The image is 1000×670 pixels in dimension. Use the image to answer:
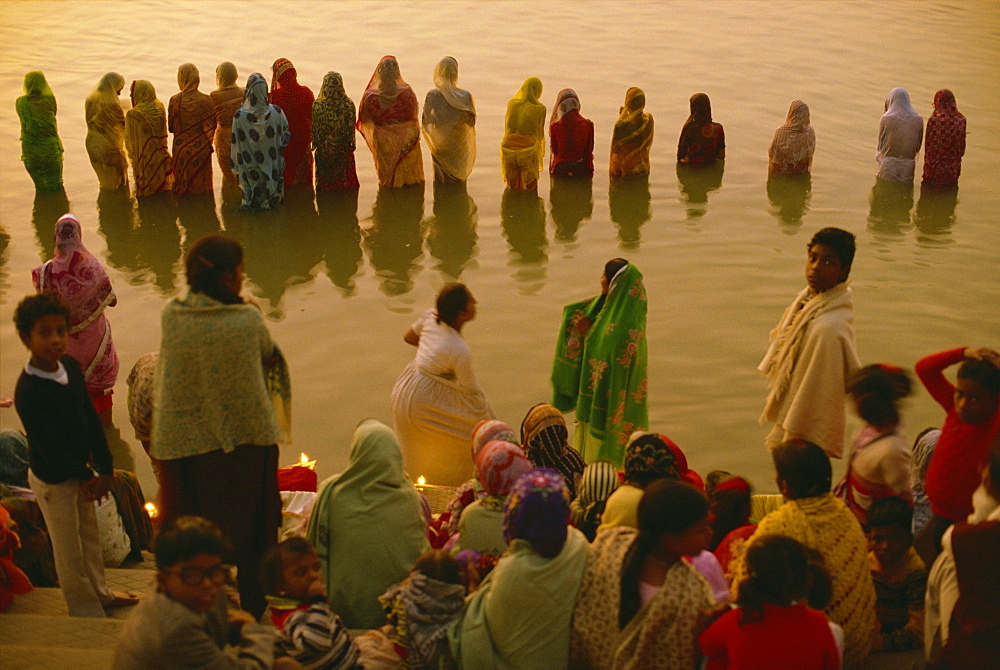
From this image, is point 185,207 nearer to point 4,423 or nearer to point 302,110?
point 302,110

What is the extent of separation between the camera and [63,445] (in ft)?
11.9

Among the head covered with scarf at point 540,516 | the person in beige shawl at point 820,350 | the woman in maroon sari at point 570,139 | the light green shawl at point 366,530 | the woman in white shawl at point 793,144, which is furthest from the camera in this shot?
the woman in white shawl at point 793,144

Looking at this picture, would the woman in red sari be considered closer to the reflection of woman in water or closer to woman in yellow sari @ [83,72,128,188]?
woman in yellow sari @ [83,72,128,188]

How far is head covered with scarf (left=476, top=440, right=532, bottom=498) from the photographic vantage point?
3889mm

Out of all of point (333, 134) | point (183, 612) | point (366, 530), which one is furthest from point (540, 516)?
point (333, 134)

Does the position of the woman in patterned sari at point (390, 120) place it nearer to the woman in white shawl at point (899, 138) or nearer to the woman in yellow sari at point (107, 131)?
the woman in yellow sari at point (107, 131)

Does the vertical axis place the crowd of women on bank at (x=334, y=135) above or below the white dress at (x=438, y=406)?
above

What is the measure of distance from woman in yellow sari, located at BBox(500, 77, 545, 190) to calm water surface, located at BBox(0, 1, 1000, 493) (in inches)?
13.4

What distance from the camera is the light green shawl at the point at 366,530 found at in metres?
3.80

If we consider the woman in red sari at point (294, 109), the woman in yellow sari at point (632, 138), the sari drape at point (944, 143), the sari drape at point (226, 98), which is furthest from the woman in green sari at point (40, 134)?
the sari drape at point (944, 143)

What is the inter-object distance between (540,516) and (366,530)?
0.94 metres

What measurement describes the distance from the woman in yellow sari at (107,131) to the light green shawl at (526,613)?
8.06 meters

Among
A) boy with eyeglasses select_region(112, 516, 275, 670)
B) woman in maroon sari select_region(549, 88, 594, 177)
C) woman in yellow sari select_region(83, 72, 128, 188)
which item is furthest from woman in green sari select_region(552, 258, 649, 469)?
woman in yellow sari select_region(83, 72, 128, 188)

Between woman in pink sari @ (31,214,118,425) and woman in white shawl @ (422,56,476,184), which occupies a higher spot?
woman in white shawl @ (422,56,476,184)
